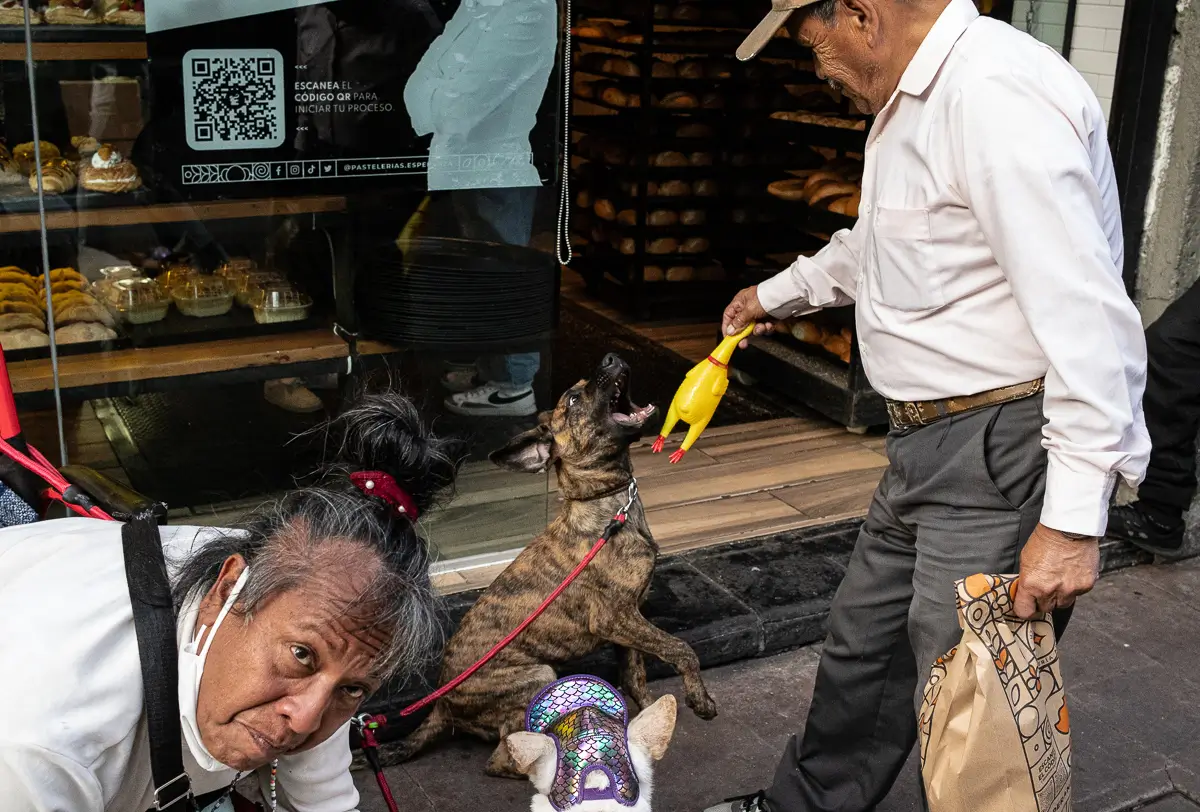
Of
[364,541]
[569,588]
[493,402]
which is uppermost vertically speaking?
[364,541]

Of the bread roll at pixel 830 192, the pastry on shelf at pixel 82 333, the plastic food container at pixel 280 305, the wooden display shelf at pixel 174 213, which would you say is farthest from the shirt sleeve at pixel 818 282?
the bread roll at pixel 830 192

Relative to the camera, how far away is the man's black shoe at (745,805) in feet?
11.2

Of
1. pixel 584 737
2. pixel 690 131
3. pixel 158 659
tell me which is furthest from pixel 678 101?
pixel 158 659

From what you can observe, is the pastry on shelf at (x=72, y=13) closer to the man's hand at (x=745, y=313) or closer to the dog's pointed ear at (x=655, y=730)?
the man's hand at (x=745, y=313)

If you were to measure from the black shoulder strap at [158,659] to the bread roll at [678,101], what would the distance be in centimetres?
669

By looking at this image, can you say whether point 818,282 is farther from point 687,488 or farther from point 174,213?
point 687,488

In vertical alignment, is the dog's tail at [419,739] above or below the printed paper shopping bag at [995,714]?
below

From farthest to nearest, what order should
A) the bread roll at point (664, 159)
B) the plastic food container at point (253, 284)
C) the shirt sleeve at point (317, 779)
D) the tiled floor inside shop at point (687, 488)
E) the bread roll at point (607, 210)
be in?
the bread roll at point (607, 210)
the bread roll at point (664, 159)
the plastic food container at point (253, 284)
the tiled floor inside shop at point (687, 488)
the shirt sleeve at point (317, 779)

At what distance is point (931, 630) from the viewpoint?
112 inches

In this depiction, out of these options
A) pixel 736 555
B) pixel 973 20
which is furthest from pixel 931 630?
pixel 736 555

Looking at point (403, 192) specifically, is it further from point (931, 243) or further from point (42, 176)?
point (931, 243)

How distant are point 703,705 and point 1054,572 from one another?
1.58m

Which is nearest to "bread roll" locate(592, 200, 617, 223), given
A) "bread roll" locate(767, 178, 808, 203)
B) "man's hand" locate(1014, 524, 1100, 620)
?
"bread roll" locate(767, 178, 808, 203)

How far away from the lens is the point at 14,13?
3.72m
